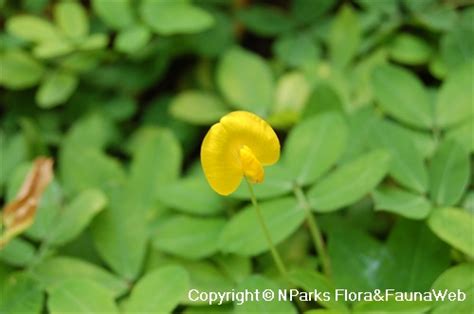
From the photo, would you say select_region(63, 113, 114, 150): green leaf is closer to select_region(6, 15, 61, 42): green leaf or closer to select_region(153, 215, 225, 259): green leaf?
select_region(6, 15, 61, 42): green leaf

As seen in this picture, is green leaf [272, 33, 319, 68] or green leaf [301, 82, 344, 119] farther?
green leaf [272, 33, 319, 68]

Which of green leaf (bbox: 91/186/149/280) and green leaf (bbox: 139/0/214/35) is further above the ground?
green leaf (bbox: 139/0/214/35)

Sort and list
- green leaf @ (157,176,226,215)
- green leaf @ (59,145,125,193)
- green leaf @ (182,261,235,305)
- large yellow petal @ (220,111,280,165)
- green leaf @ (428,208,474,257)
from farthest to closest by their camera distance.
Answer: green leaf @ (59,145,125,193)
green leaf @ (157,176,226,215)
green leaf @ (182,261,235,305)
green leaf @ (428,208,474,257)
large yellow petal @ (220,111,280,165)

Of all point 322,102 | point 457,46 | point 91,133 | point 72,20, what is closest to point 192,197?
point 322,102

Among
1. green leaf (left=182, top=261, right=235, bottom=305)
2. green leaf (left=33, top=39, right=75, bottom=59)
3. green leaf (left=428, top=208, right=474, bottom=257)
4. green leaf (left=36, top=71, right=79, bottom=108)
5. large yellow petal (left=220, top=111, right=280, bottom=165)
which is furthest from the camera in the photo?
green leaf (left=36, top=71, right=79, bottom=108)

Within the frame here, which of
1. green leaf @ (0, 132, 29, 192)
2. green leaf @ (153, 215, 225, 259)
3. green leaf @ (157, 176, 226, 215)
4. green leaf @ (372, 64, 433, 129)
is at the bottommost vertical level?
green leaf @ (0, 132, 29, 192)

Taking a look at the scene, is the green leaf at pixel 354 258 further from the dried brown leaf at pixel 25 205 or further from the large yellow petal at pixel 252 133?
the dried brown leaf at pixel 25 205

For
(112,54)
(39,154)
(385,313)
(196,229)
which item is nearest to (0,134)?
(39,154)

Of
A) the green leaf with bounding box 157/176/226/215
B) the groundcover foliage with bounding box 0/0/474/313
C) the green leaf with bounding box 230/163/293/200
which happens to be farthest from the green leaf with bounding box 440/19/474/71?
the green leaf with bounding box 157/176/226/215

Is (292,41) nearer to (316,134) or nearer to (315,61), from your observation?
(315,61)
